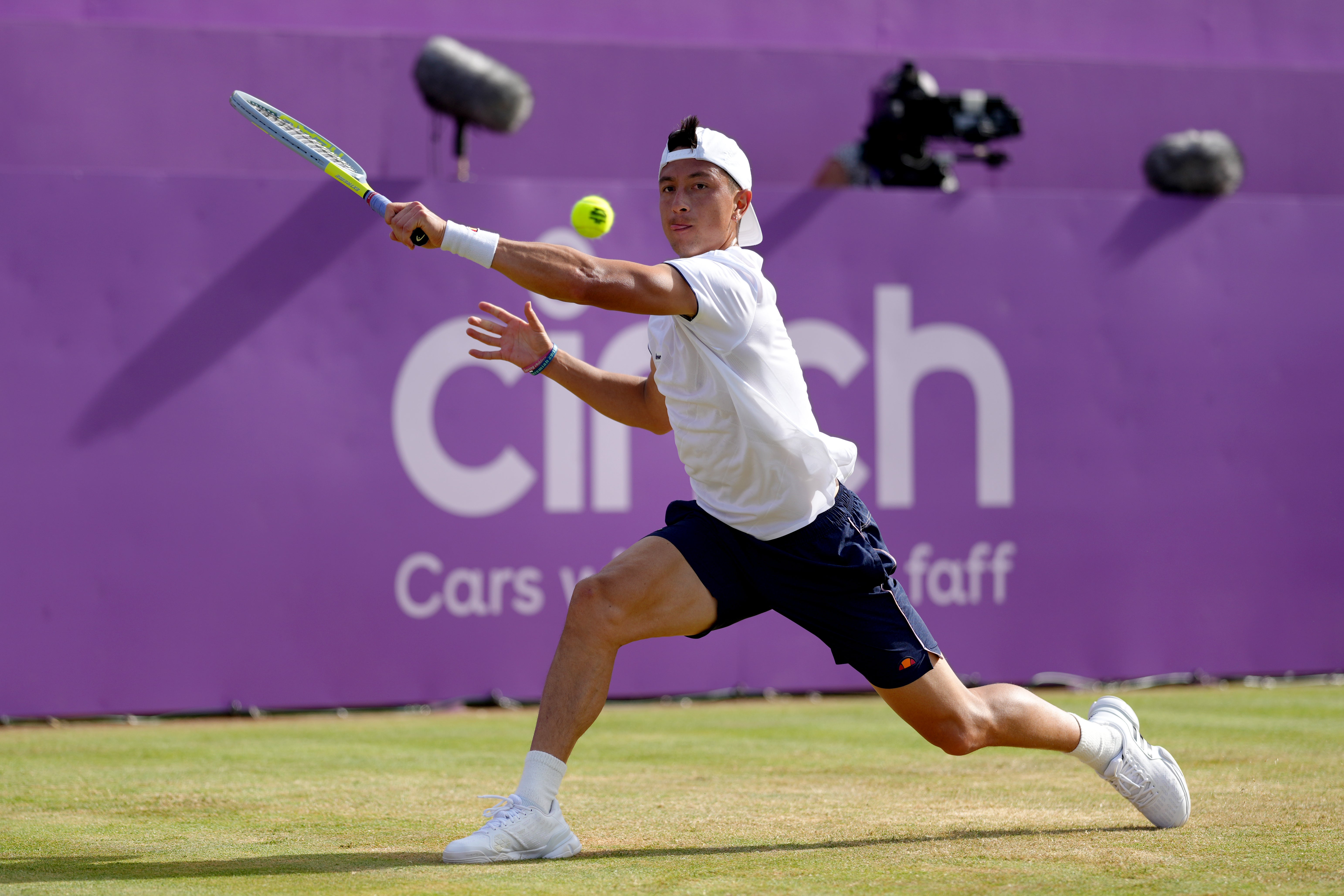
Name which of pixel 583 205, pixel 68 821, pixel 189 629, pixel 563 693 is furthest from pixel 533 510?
pixel 563 693

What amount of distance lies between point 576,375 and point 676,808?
1357mm

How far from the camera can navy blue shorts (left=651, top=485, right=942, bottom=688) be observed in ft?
13.6

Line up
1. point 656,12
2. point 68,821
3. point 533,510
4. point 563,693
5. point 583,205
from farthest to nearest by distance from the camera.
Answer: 1. point 656,12
2. point 533,510
3. point 583,205
4. point 68,821
5. point 563,693

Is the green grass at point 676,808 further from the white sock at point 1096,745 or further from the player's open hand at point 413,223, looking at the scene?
the player's open hand at point 413,223

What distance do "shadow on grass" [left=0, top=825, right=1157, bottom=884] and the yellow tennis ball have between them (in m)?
2.02

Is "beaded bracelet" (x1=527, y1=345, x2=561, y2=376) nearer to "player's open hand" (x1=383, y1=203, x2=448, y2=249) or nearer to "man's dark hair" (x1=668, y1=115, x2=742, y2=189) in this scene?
"man's dark hair" (x1=668, y1=115, x2=742, y2=189)

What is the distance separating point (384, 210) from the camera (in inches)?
148

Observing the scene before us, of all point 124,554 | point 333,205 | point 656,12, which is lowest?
point 124,554

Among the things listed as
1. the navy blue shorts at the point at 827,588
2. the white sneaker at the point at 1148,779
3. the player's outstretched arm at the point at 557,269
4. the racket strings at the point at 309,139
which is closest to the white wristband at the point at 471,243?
the player's outstretched arm at the point at 557,269

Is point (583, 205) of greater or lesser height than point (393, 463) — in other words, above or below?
above

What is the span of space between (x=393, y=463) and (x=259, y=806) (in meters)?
2.90

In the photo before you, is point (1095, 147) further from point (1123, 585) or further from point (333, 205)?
point (333, 205)

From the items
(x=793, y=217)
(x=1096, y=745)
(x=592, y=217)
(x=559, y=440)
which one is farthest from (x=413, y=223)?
(x=793, y=217)

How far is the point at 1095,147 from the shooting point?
11000 millimetres
